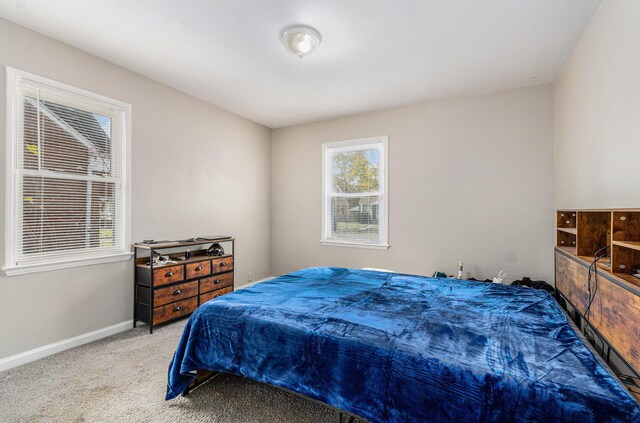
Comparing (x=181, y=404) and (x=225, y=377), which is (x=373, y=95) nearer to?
(x=225, y=377)

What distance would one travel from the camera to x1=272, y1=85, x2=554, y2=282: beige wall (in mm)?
3426

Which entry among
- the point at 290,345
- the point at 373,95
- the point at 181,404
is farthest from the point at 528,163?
the point at 181,404

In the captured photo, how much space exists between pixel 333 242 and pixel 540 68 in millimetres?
3309

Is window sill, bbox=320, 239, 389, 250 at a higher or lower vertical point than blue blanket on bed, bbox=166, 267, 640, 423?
higher

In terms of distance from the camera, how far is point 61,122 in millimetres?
2732

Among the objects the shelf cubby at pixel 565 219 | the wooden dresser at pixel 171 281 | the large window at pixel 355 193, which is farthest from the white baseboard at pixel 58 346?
the shelf cubby at pixel 565 219

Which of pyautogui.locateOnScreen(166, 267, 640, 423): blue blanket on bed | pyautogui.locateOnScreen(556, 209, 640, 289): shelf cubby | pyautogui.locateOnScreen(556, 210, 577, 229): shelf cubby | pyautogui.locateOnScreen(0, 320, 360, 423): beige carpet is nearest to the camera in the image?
pyautogui.locateOnScreen(166, 267, 640, 423): blue blanket on bed

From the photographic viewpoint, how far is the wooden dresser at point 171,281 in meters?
3.12

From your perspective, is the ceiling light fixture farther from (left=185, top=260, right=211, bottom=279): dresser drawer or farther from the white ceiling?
(left=185, top=260, right=211, bottom=279): dresser drawer

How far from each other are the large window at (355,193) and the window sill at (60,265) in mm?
2793

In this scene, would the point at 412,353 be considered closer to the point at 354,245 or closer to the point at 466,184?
the point at 466,184

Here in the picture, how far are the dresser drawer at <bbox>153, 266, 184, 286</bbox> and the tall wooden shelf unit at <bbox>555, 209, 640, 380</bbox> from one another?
11.7 ft

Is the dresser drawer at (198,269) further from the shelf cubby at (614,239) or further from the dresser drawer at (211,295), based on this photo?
the shelf cubby at (614,239)

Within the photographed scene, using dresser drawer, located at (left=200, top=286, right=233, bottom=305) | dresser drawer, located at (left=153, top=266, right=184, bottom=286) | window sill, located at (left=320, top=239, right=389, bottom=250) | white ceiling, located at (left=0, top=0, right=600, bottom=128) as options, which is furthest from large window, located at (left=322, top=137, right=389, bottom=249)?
dresser drawer, located at (left=153, top=266, right=184, bottom=286)
